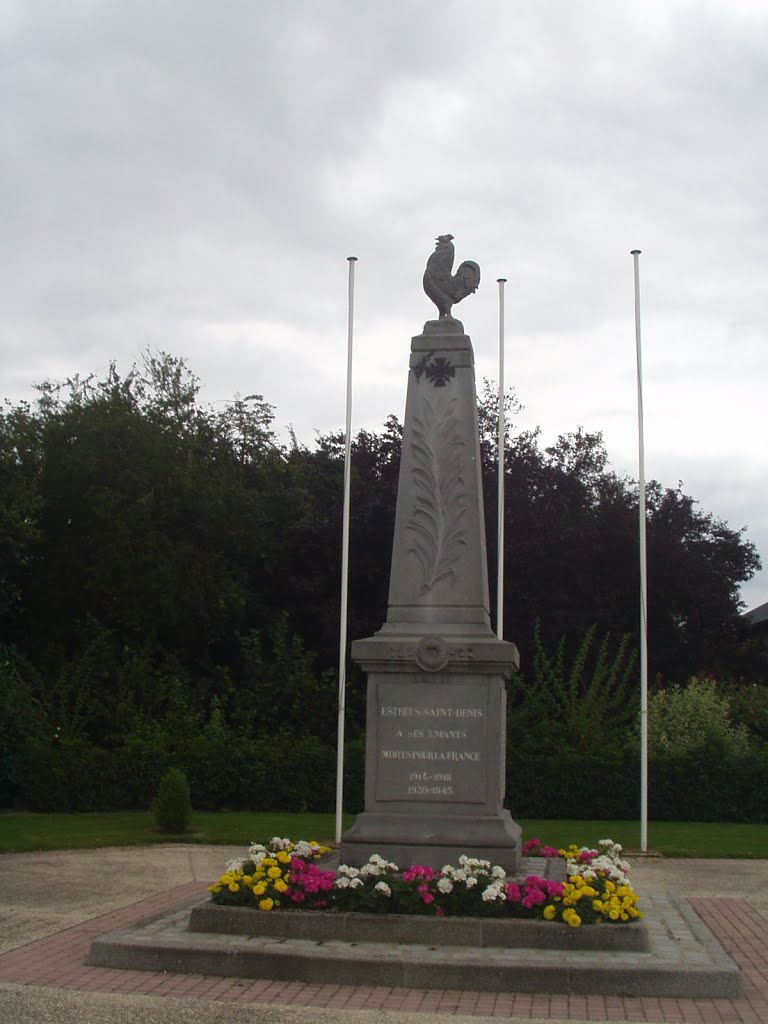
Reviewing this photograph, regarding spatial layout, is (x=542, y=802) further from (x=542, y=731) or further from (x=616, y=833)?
(x=616, y=833)

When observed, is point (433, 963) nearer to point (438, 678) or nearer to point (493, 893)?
point (493, 893)

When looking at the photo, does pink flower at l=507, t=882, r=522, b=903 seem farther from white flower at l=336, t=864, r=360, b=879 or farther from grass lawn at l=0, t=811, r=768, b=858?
grass lawn at l=0, t=811, r=768, b=858

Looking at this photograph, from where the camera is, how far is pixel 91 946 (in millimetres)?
9352

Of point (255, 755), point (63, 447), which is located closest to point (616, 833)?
point (255, 755)

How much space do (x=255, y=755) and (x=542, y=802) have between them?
5771 mm

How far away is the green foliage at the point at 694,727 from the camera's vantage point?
76.8 ft

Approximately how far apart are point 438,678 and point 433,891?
199 cm

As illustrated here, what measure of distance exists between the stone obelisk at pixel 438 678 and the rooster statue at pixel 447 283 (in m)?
0.99

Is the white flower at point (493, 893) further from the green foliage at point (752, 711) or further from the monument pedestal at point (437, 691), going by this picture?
the green foliage at point (752, 711)

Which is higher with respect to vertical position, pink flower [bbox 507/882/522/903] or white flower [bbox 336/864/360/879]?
white flower [bbox 336/864/360/879]

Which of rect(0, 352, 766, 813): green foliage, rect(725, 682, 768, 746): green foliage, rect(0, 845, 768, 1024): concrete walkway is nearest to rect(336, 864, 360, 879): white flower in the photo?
rect(0, 845, 768, 1024): concrete walkway

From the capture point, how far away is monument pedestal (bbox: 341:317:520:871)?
10.6 m

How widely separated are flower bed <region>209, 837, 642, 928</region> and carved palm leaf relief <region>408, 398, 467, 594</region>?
279 cm

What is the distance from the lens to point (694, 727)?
2466cm
